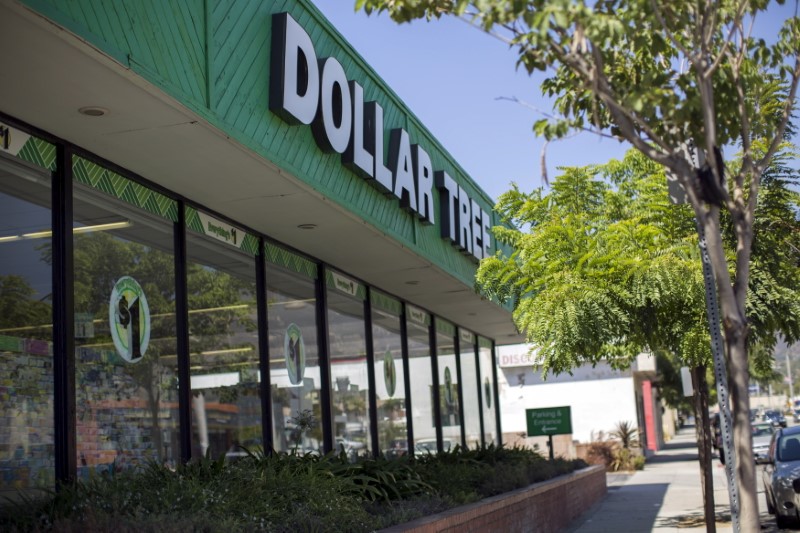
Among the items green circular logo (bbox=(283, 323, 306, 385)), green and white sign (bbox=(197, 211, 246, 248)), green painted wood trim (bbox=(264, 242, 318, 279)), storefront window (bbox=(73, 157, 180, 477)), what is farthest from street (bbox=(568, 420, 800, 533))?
storefront window (bbox=(73, 157, 180, 477))

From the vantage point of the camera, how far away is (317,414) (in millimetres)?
13648

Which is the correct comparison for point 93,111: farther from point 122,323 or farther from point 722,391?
point 722,391

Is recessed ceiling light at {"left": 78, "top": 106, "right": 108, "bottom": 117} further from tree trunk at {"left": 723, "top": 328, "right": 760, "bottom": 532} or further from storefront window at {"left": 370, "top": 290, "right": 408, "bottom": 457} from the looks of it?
storefront window at {"left": 370, "top": 290, "right": 408, "bottom": 457}

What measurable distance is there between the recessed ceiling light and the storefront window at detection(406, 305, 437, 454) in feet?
35.6

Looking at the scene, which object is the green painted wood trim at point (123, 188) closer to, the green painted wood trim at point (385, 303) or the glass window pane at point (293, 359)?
the glass window pane at point (293, 359)

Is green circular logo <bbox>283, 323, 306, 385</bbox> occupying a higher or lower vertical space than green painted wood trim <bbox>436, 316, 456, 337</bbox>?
lower

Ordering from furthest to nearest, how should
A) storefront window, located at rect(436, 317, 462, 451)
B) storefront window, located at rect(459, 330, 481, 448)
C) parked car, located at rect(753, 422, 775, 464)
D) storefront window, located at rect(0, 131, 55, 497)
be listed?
parked car, located at rect(753, 422, 775, 464) → storefront window, located at rect(459, 330, 481, 448) → storefront window, located at rect(436, 317, 462, 451) → storefront window, located at rect(0, 131, 55, 497)

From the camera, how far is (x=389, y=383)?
16859mm

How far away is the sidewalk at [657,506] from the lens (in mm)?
16861

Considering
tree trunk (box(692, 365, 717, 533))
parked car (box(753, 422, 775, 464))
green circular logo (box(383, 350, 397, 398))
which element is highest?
green circular logo (box(383, 350, 397, 398))

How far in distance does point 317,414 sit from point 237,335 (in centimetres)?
265

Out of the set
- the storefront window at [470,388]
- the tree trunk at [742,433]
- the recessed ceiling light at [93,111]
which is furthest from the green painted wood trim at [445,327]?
the tree trunk at [742,433]

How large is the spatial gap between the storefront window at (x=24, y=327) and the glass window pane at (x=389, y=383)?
336 inches

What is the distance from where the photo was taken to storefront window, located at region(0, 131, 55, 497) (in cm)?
758
